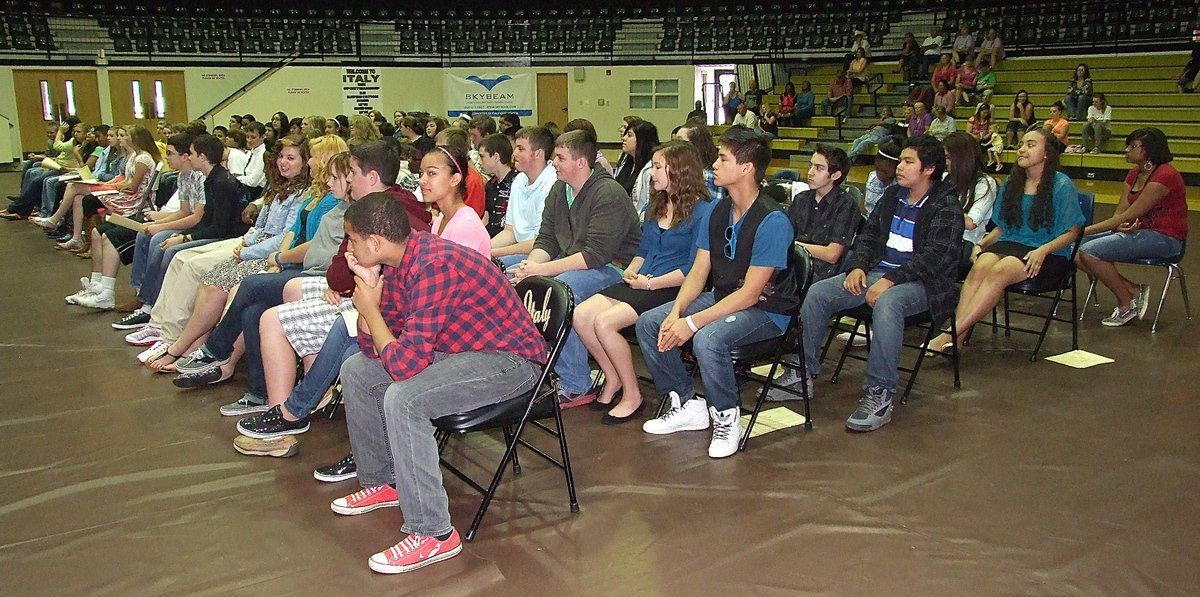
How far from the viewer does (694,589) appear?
2514mm

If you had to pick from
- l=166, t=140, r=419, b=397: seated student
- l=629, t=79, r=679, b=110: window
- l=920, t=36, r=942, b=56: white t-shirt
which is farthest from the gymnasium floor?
l=629, t=79, r=679, b=110: window

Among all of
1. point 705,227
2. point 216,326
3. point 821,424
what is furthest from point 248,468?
point 821,424

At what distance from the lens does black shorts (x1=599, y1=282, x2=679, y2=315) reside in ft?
12.6

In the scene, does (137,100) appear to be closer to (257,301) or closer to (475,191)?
(475,191)

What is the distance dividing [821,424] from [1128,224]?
9.11 feet

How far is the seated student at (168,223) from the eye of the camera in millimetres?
5473

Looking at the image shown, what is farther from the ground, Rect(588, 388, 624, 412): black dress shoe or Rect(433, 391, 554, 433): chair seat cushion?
Rect(433, 391, 554, 433): chair seat cushion

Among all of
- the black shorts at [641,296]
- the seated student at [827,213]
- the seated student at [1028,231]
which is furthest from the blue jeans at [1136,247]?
the black shorts at [641,296]

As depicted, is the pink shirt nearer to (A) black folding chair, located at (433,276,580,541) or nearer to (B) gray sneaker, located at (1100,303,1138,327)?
(A) black folding chair, located at (433,276,580,541)

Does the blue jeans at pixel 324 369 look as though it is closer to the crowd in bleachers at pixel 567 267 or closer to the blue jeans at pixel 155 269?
the crowd in bleachers at pixel 567 267

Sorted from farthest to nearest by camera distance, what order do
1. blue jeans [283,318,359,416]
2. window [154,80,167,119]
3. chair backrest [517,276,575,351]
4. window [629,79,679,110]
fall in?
1. window [629,79,679,110]
2. window [154,80,167,119]
3. blue jeans [283,318,359,416]
4. chair backrest [517,276,575,351]

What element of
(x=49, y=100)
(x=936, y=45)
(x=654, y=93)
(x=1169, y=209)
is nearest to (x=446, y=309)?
(x=1169, y=209)

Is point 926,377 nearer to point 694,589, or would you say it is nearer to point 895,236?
point 895,236

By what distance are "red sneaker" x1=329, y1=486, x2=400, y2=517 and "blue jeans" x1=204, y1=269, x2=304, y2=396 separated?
108 cm
